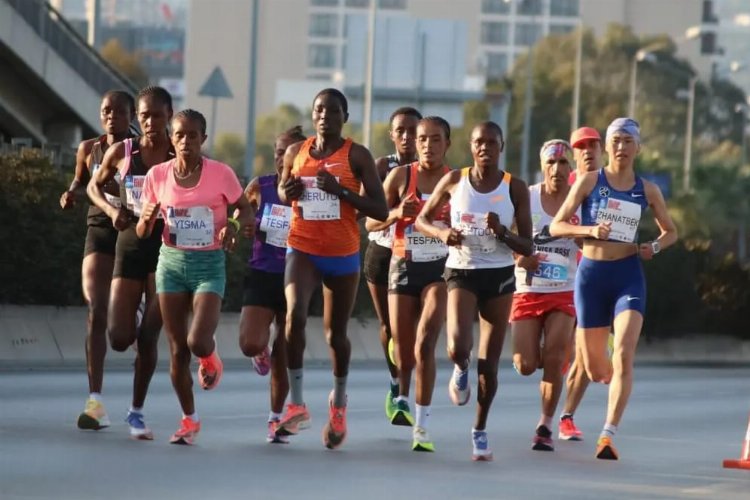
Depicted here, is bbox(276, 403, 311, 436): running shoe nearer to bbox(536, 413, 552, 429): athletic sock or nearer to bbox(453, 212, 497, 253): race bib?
bbox(453, 212, 497, 253): race bib

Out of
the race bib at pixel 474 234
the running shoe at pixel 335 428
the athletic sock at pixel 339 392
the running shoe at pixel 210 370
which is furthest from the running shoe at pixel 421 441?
the running shoe at pixel 210 370

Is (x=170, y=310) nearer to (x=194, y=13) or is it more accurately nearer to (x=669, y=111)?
(x=669, y=111)

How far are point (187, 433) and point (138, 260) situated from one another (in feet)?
3.86

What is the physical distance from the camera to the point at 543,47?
4774 inches

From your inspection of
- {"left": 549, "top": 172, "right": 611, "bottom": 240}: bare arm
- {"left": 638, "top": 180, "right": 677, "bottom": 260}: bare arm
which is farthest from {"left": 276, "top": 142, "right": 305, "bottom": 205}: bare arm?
{"left": 638, "top": 180, "right": 677, "bottom": 260}: bare arm

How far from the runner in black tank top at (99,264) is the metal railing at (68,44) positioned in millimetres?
20306

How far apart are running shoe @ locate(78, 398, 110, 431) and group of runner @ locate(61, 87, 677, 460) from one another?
0.04 feet

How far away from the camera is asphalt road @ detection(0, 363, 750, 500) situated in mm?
10938

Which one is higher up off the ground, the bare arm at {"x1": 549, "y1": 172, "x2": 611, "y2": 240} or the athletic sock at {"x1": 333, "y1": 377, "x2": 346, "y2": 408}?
the bare arm at {"x1": 549, "y1": 172, "x2": 611, "y2": 240}

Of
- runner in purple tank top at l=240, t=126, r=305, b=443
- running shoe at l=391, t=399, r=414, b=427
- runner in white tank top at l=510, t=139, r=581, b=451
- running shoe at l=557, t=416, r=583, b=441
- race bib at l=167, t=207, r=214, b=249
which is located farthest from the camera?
running shoe at l=391, t=399, r=414, b=427

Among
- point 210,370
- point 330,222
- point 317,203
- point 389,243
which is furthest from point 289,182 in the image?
point 389,243

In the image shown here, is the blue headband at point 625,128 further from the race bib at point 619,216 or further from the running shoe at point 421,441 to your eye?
the running shoe at point 421,441

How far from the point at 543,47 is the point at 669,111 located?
8.16 meters

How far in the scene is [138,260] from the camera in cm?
1323
